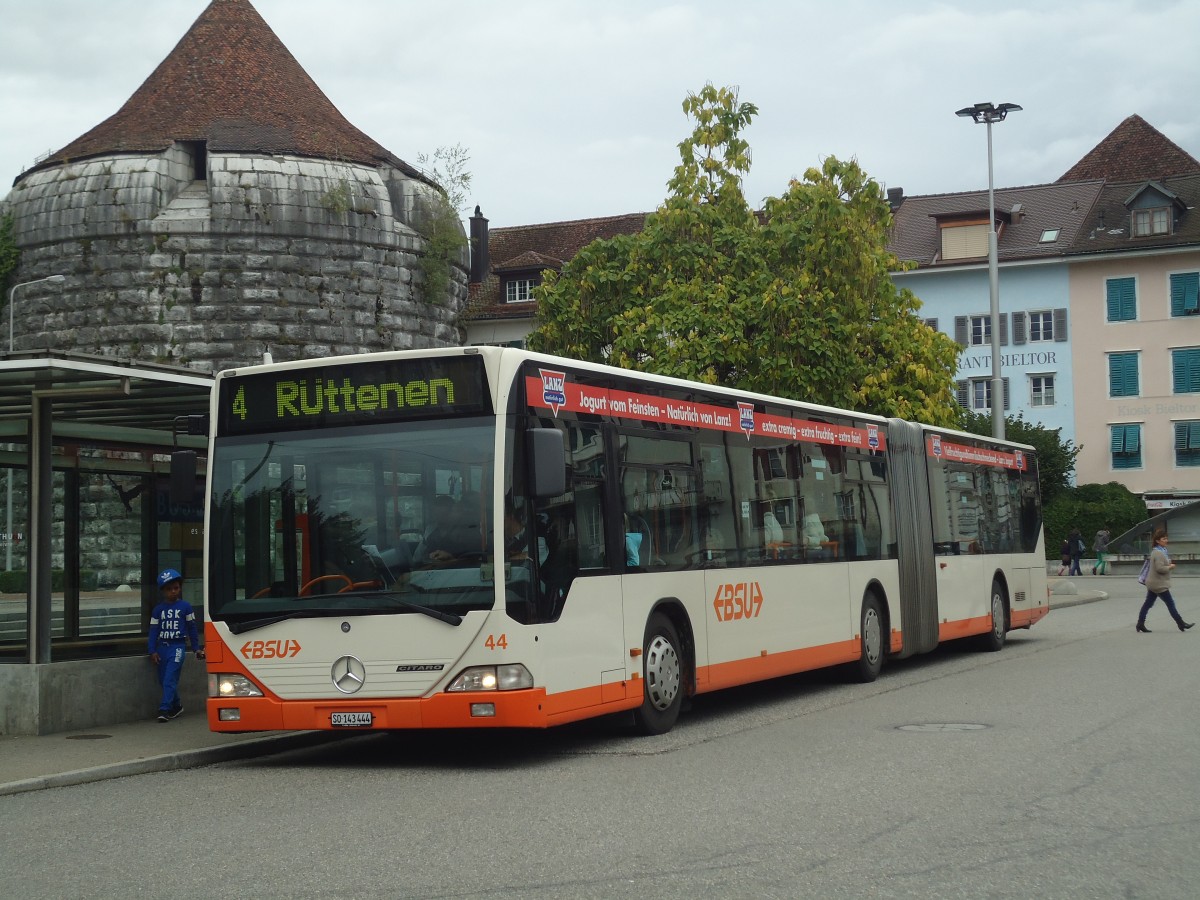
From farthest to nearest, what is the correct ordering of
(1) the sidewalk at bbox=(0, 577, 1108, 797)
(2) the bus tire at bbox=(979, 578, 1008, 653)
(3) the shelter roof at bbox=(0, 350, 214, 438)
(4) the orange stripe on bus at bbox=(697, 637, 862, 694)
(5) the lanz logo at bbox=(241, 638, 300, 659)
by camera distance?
(2) the bus tire at bbox=(979, 578, 1008, 653) < (4) the orange stripe on bus at bbox=(697, 637, 862, 694) < (3) the shelter roof at bbox=(0, 350, 214, 438) < (5) the lanz logo at bbox=(241, 638, 300, 659) < (1) the sidewalk at bbox=(0, 577, 1108, 797)

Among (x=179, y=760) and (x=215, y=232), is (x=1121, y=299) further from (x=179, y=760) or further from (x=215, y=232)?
(x=179, y=760)

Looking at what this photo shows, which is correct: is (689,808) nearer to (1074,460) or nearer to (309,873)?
(309,873)

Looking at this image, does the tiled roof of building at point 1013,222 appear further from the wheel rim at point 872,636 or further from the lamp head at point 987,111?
the wheel rim at point 872,636

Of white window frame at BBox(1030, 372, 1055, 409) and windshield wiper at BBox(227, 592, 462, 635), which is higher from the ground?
white window frame at BBox(1030, 372, 1055, 409)

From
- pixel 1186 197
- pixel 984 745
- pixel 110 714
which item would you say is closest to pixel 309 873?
pixel 984 745

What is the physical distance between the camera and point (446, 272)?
41656mm

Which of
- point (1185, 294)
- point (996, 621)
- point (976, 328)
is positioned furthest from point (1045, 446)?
point (996, 621)

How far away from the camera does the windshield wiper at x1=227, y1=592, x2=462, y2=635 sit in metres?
10.7

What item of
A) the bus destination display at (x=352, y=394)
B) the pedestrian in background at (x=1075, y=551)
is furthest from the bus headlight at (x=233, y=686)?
the pedestrian in background at (x=1075, y=551)

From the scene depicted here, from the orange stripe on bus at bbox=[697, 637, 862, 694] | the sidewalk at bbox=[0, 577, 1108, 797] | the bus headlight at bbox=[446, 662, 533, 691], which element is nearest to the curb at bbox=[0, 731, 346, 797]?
the sidewalk at bbox=[0, 577, 1108, 797]

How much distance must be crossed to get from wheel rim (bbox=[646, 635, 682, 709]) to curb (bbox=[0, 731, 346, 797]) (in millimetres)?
2910

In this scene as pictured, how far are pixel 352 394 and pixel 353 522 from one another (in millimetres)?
952

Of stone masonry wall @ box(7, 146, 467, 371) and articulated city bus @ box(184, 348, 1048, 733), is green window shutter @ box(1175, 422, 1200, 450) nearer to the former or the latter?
stone masonry wall @ box(7, 146, 467, 371)

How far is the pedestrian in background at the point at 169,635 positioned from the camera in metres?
14.0
